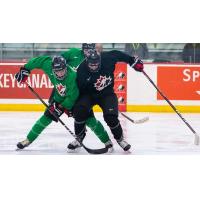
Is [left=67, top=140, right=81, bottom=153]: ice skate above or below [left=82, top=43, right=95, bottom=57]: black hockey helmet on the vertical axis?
below

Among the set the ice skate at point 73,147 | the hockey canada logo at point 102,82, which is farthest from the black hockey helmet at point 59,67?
the ice skate at point 73,147

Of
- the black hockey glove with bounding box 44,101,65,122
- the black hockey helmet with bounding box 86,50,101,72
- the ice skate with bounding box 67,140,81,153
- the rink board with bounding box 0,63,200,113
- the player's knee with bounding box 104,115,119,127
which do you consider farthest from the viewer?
the rink board with bounding box 0,63,200,113

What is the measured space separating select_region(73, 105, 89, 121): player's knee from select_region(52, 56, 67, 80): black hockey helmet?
0.80ft

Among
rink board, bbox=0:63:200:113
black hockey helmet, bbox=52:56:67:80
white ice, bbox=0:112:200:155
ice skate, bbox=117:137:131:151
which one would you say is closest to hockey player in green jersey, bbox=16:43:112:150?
black hockey helmet, bbox=52:56:67:80

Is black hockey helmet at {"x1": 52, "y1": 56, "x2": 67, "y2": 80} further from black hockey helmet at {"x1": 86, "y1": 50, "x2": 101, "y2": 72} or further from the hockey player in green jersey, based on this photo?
black hockey helmet at {"x1": 86, "y1": 50, "x2": 101, "y2": 72}

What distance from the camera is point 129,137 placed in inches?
223

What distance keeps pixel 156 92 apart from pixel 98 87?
4.44 m

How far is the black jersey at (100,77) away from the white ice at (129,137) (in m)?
0.54

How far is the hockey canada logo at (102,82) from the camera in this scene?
169 inches

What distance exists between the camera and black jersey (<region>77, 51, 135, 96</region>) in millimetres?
4289

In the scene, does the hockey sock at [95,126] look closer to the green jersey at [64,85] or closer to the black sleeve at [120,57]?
the green jersey at [64,85]

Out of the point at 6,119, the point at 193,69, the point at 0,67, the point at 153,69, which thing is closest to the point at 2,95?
the point at 0,67

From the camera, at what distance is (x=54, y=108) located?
4477mm

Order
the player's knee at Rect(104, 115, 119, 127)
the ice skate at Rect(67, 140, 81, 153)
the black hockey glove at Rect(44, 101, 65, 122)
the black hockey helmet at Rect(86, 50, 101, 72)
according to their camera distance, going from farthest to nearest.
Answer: the ice skate at Rect(67, 140, 81, 153) → the black hockey glove at Rect(44, 101, 65, 122) → the player's knee at Rect(104, 115, 119, 127) → the black hockey helmet at Rect(86, 50, 101, 72)
